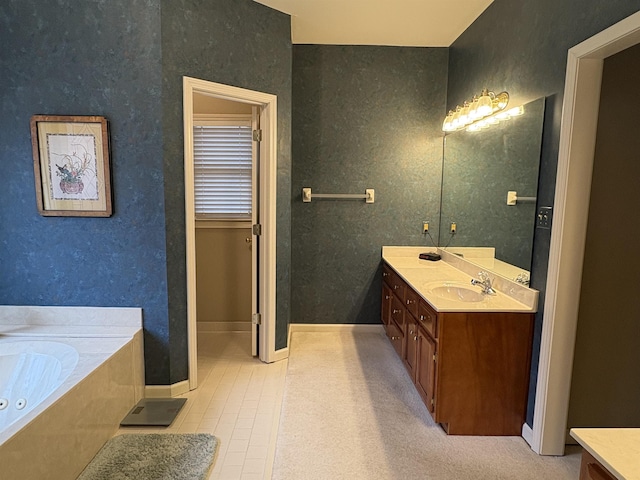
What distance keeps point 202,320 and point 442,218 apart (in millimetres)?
2606

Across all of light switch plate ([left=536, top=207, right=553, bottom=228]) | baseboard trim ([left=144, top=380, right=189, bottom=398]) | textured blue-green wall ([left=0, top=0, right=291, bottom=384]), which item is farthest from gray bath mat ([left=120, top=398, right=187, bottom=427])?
light switch plate ([left=536, top=207, right=553, bottom=228])

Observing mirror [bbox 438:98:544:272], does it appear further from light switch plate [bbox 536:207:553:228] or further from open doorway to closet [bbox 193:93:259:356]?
open doorway to closet [bbox 193:93:259:356]

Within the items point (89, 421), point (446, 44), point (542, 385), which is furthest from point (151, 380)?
point (446, 44)

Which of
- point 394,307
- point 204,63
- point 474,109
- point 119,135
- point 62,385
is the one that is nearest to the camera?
point 62,385

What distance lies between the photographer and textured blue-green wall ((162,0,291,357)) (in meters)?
2.47

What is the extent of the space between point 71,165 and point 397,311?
260 centimetres

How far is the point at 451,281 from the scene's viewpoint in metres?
2.89

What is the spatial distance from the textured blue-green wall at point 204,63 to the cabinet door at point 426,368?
1.59 meters

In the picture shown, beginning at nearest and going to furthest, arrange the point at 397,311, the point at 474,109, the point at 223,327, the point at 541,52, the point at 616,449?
the point at 616,449
the point at 541,52
the point at 474,109
the point at 397,311
the point at 223,327

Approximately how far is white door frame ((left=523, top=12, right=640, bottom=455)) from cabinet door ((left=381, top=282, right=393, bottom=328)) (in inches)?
61.5

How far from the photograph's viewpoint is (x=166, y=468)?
1952 mm

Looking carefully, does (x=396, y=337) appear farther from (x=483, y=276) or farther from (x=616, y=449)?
(x=616, y=449)

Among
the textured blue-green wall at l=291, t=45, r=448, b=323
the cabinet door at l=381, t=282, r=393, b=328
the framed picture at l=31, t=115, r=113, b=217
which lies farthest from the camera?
the textured blue-green wall at l=291, t=45, r=448, b=323

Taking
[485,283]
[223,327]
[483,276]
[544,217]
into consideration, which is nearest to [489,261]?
[483,276]
